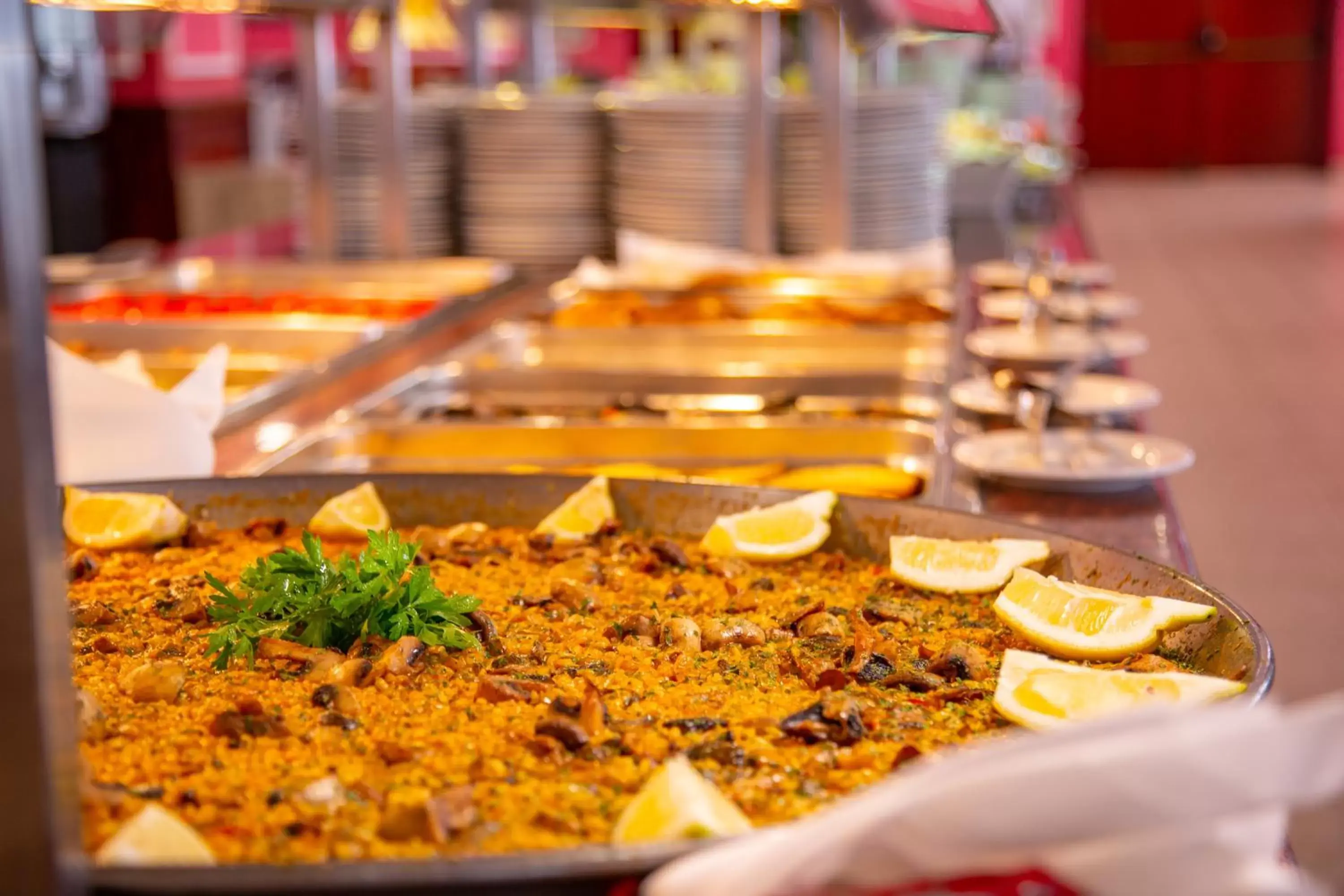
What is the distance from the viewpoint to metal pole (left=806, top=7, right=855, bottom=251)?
11.9ft

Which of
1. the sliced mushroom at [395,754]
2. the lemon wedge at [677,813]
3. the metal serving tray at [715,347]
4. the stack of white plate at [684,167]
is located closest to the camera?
the lemon wedge at [677,813]

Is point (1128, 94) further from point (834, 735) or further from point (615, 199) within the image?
point (834, 735)

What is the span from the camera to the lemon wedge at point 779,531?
5.16 ft

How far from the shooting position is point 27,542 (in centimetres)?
66

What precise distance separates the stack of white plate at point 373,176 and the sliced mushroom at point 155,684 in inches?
105

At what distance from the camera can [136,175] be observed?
30.6ft

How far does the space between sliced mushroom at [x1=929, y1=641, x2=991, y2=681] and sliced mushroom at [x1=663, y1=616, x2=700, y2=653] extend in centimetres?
19

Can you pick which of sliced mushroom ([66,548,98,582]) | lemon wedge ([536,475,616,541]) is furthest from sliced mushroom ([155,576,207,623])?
lemon wedge ([536,475,616,541])

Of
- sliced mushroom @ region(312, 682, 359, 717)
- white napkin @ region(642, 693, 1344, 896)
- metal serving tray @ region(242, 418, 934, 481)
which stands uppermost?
white napkin @ region(642, 693, 1344, 896)

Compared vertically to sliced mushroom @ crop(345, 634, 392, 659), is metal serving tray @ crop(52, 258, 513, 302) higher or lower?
higher

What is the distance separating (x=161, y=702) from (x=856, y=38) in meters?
0.84

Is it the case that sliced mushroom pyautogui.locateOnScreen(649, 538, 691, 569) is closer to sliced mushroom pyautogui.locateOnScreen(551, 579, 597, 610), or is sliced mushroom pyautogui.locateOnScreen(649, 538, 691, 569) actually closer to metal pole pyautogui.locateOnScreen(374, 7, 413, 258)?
sliced mushroom pyautogui.locateOnScreen(551, 579, 597, 610)

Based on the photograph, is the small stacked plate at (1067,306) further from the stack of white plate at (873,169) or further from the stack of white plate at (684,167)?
the stack of white plate at (684,167)

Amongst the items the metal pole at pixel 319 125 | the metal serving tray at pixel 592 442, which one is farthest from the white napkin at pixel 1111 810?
the metal pole at pixel 319 125
